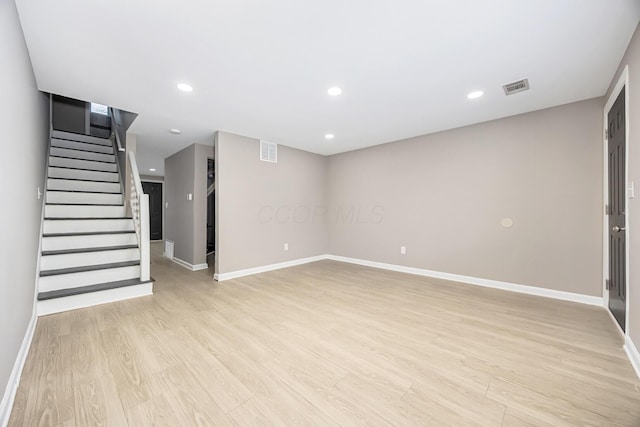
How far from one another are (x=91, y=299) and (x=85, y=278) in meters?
0.31

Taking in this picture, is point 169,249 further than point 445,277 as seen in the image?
Yes

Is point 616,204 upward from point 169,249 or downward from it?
upward

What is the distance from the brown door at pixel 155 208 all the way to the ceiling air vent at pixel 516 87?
9371mm

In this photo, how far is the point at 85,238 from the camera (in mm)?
3299

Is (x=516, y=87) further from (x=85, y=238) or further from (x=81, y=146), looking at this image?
(x=81, y=146)

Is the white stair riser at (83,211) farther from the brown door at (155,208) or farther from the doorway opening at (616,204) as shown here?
the doorway opening at (616,204)

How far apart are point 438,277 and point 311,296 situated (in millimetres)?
2157

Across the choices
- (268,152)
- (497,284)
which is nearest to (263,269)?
(268,152)

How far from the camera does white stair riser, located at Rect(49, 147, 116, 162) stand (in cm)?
444

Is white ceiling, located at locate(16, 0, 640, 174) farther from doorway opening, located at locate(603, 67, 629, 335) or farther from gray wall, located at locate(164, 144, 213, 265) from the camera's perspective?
gray wall, located at locate(164, 144, 213, 265)

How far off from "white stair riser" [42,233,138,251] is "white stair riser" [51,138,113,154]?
102 inches

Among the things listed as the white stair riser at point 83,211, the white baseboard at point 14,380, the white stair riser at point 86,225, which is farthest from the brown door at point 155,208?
the white baseboard at point 14,380

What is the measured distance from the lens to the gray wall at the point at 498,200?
2.88m

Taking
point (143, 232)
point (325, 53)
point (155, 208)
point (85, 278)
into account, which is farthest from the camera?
point (155, 208)
